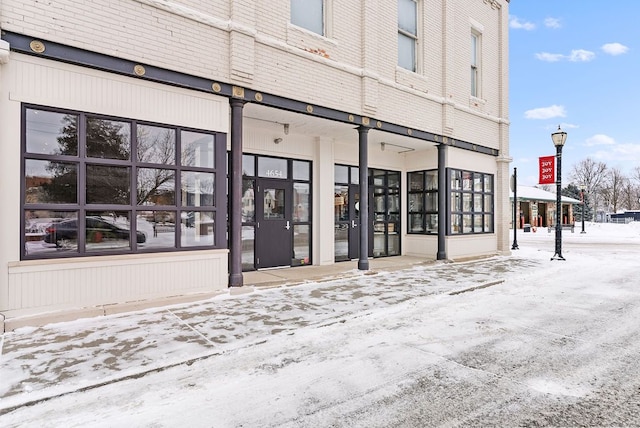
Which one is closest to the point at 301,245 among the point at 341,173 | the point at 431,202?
the point at 341,173

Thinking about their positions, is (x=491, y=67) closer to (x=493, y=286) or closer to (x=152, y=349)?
(x=493, y=286)

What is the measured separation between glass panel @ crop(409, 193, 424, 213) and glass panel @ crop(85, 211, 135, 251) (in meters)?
8.75

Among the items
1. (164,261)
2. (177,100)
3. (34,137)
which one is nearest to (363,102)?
(177,100)

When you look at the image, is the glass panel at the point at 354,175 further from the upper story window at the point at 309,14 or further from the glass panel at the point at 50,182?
the glass panel at the point at 50,182

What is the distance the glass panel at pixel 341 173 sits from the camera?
10789mm

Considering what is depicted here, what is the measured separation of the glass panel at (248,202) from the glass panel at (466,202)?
6794mm

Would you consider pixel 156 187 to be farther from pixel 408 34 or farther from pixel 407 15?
pixel 407 15

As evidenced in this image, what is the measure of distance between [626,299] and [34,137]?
31.8ft

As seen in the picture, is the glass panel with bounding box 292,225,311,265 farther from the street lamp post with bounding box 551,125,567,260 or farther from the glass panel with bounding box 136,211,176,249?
the street lamp post with bounding box 551,125,567,260

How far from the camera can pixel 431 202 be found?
12.0 meters

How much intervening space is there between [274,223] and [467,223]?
21.3 feet

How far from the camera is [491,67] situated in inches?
519

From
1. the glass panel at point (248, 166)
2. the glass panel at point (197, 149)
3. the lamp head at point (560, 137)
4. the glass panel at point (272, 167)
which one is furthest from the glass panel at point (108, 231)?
the lamp head at point (560, 137)

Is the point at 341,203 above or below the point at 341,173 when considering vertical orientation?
below
